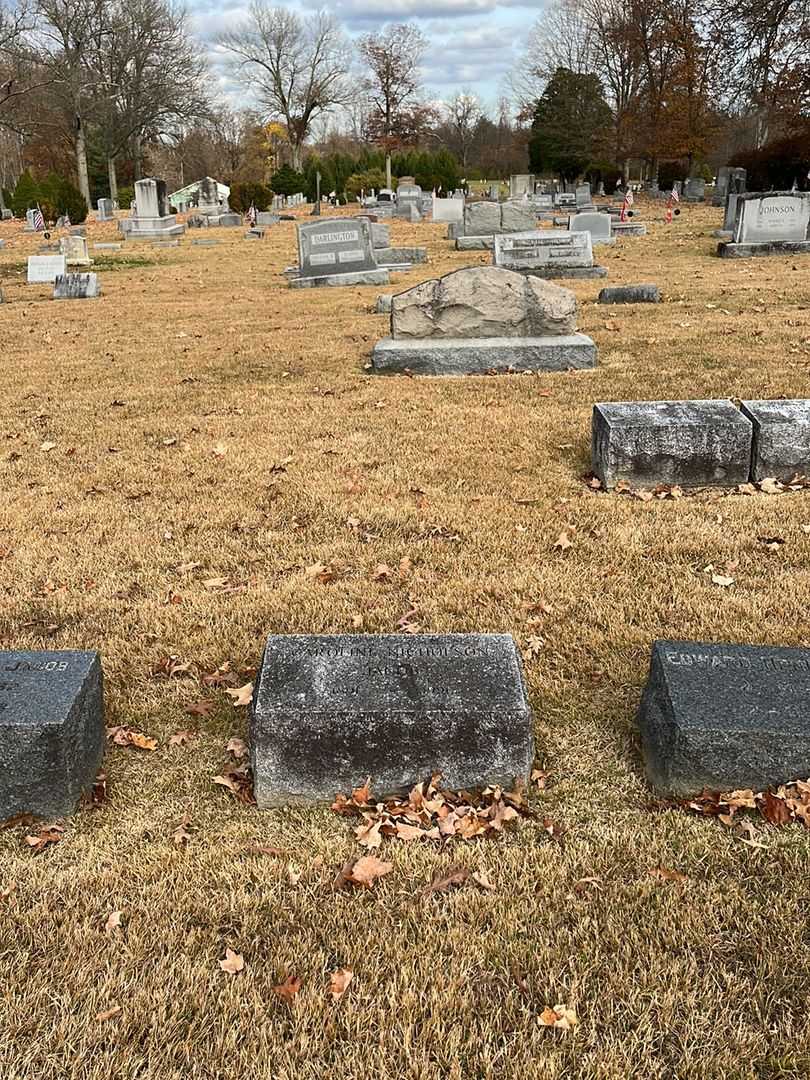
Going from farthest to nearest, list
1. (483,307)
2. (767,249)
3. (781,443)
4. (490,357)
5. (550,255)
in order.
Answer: (767,249) < (550,255) < (483,307) < (490,357) < (781,443)

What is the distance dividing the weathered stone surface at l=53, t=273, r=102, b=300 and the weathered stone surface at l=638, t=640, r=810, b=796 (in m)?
16.1

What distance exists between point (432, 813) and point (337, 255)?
15.6 metres

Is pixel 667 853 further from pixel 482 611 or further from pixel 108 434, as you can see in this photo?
pixel 108 434

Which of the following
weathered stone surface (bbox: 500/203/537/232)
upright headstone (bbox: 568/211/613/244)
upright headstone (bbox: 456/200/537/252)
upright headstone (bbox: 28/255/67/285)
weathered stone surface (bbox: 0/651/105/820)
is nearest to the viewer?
weathered stone surface (bbox: 0/651/105/820)

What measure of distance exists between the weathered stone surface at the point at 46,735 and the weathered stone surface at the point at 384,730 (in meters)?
0.60

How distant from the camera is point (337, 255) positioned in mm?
16922

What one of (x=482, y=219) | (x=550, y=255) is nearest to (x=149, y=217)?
(x=482, y=219)

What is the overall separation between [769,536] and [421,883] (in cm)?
322

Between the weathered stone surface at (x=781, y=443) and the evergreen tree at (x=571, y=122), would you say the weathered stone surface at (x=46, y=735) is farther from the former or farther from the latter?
the evergreen tree at (x=571, y=122)

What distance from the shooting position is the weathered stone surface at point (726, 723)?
2.77 m

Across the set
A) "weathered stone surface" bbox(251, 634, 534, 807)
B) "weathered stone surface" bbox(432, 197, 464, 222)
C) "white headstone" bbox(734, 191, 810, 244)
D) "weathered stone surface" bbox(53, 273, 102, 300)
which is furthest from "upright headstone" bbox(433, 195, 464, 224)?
"weathered stone surface" bbox(251, 634, 534, 807)

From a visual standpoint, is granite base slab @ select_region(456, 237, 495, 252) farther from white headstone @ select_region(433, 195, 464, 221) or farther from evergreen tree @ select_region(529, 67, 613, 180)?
evergreen tree @ select_region(529, 67, 613, 180)

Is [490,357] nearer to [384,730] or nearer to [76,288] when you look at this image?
[384,730]

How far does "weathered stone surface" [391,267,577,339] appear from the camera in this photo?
358 inches
